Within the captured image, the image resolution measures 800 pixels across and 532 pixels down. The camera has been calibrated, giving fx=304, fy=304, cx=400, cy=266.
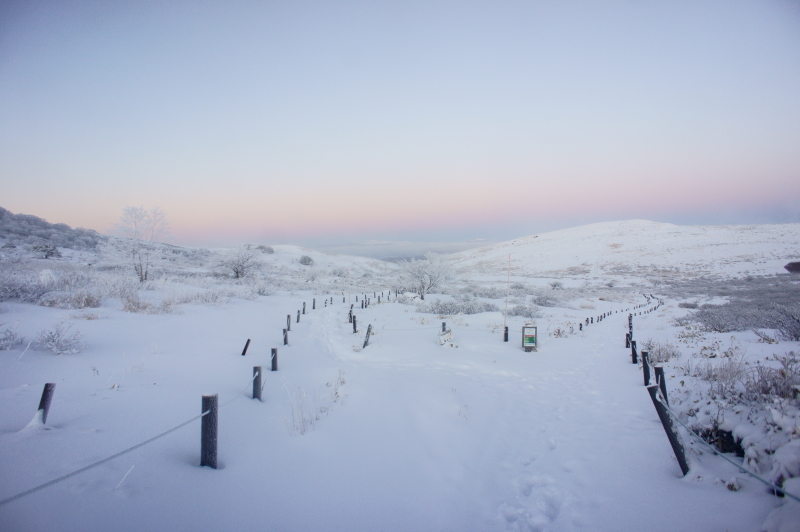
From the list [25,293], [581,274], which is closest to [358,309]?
[25,293]

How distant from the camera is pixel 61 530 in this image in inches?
101

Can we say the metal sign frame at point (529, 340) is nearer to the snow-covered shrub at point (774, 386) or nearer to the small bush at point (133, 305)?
the snow-covered shrub at point (774, 386)

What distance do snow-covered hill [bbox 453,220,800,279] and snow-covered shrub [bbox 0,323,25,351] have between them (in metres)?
35.8

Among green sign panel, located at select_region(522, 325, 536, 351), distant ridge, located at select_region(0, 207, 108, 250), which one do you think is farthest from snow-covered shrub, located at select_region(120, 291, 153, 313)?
distant ridge, located at select_region(0, 207, 108, 250)

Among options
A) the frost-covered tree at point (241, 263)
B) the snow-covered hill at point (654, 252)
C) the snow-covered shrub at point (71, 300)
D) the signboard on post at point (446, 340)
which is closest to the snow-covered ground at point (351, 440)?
the snow-covered shrub at point (71, 300)

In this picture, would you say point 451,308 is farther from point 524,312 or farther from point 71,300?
point 71,300

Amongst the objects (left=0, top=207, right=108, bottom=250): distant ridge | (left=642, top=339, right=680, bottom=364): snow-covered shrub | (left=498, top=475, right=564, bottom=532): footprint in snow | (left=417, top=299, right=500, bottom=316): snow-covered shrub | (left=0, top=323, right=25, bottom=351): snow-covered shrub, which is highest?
(left=0, top=207, right=108, bottom=250): distant ridge

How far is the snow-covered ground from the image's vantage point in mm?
3152

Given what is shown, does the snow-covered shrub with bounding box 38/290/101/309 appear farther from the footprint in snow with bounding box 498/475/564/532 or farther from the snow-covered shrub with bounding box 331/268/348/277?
the snow-covered shrub with bounding box 331/268/348/277

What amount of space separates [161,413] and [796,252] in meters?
81.3

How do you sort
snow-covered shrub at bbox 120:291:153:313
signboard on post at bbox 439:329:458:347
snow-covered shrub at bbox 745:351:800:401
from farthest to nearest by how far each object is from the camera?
1. signboard on post at bbox 439:329:458:347
2. snow-covered shrub at bbox 120:291:153:313
3. snow-covered shrub at bbox 745:351:800:401

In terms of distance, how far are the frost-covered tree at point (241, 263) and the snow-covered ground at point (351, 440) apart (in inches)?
864

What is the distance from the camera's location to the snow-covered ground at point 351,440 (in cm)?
315

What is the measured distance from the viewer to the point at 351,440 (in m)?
5.16
